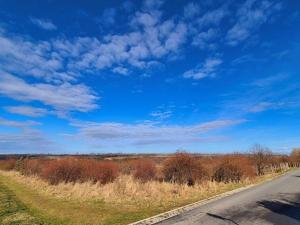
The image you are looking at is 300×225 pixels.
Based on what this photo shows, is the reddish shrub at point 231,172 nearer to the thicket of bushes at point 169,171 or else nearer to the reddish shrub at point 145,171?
the thicket of bushes at point 169,171

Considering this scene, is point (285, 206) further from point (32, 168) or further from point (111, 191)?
point (32, 168)

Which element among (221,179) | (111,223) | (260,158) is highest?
(260,158)

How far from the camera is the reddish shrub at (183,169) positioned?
92.2ft

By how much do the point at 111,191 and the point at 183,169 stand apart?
35.5ft

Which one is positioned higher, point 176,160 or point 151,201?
point 176,160

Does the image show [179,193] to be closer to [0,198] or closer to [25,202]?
[25,202]

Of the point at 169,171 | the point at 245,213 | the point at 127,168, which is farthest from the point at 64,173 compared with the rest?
the point at 245,213

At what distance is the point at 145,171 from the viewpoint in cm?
3225

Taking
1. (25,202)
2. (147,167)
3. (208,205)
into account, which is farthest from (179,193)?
(147,167)

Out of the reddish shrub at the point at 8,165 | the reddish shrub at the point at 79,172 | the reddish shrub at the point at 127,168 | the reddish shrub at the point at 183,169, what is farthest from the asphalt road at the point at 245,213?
the reddish shrub at the point at 8,165

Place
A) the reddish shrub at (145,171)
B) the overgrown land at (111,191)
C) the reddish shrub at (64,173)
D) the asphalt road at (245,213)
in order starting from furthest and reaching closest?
the reddish shrub at (145,171) < the reddish shrub at (64,173) < the overgrown land at (111,191) < the asphalt road at (245,213)

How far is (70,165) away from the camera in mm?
29406

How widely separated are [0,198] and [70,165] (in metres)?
10.6

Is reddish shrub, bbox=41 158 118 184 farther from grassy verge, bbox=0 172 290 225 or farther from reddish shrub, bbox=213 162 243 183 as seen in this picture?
reddish shrub, bbox=213 162 243 183
